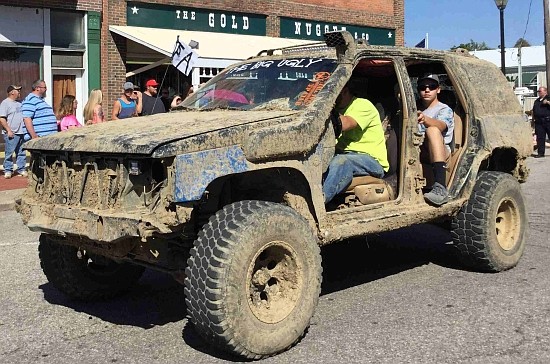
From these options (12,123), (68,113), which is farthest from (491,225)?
(12,123)

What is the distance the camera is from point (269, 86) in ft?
17.5

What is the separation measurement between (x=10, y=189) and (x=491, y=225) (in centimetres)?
913

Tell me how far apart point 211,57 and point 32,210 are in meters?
13.4

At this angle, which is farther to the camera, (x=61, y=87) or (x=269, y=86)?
(x=61, y=87)

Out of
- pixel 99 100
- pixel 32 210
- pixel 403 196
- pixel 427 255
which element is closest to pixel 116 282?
pixel 32 210

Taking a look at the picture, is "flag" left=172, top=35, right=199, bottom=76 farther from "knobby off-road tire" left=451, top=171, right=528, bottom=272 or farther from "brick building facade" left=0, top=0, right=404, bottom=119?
"knobby off-road tire" left=451, top=171, right=528, bottom=272

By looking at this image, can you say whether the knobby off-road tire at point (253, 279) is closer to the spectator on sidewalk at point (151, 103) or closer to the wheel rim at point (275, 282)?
the wheel rim at point (275, 282)

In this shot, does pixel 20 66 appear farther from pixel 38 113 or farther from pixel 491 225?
pixel 491 225

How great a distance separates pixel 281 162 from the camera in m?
4.40

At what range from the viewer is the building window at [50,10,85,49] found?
1698 cm

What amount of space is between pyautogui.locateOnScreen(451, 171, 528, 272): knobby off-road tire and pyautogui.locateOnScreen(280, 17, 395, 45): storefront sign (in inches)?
610

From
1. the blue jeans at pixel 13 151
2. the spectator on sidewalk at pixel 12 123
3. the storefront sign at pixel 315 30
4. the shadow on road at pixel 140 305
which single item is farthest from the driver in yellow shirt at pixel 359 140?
the storefront sign at pixel 315 30

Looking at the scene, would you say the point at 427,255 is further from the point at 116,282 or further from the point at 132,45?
the point at 132,45

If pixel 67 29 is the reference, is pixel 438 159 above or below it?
below
